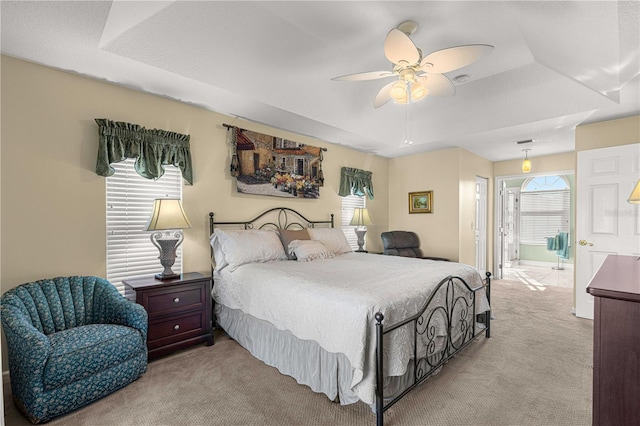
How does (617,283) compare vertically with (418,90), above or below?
below

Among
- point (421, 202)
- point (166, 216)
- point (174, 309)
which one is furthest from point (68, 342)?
point (421, 202)

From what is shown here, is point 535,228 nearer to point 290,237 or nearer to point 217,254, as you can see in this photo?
point 290,237

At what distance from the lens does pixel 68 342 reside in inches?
78.1

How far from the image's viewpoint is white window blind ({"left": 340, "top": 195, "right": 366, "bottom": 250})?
5234 millimetres

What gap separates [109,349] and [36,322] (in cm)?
61

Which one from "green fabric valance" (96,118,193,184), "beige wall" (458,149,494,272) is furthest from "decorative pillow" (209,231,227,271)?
"beige wall" (458,149,494,272)

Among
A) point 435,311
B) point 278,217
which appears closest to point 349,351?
point 435,311

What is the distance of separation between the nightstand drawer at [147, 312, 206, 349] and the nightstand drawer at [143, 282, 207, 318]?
9cm

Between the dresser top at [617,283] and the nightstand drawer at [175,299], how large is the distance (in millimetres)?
2896

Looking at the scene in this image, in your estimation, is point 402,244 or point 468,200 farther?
point 468,200

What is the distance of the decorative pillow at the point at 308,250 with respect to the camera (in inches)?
135

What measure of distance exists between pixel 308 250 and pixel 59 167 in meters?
2.45

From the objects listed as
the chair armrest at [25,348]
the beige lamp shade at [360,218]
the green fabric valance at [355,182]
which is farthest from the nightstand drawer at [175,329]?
the green fabric valance at [355,182]

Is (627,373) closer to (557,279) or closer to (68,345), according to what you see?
(68,345)
